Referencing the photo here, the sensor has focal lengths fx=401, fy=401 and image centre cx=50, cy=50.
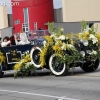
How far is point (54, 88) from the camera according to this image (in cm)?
1195

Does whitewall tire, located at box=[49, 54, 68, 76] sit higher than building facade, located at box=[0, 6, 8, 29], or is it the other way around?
building facade, located at box=[0, 6, 8, 29]

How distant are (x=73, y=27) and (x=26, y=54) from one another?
33.5 meters

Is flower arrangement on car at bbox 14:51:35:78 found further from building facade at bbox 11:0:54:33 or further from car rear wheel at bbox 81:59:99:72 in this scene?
building facade at bbox 11:0:54:33

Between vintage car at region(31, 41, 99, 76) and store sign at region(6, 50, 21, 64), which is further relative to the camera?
store sign at region(6, 50, 21, 64)

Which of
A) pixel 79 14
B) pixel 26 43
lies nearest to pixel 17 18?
pixel 79 14

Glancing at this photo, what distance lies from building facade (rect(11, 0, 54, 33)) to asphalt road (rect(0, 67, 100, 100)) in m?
41.2

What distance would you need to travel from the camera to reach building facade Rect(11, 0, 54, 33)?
184ft

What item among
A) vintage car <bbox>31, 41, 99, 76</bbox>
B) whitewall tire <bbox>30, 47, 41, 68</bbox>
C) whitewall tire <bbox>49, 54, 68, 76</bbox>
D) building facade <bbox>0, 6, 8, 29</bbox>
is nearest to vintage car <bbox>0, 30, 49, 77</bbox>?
whitewall tire <bbox>30, 47, 41, 68</bbox>

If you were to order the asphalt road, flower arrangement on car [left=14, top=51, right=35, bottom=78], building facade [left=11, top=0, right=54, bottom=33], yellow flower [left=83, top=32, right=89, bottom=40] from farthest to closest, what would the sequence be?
building facade [left=11, top=0, right=54, bottom=33] → flower arrangement on car [left=14, top=51, right=35, bottom=78] → yellow flower [left=83, top=32, right=89, bottom=40] → the asphalt road

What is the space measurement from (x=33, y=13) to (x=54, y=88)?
45026 mm

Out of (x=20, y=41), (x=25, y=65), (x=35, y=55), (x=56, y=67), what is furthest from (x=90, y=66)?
(x=20, y=41)

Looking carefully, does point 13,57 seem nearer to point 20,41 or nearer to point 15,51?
point 15,51

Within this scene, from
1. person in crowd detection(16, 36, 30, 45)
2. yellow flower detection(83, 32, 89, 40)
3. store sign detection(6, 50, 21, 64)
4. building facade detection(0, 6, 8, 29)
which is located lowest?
store sign detection(6, 50, 21, 64)

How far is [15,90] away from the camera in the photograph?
12.2 metres
